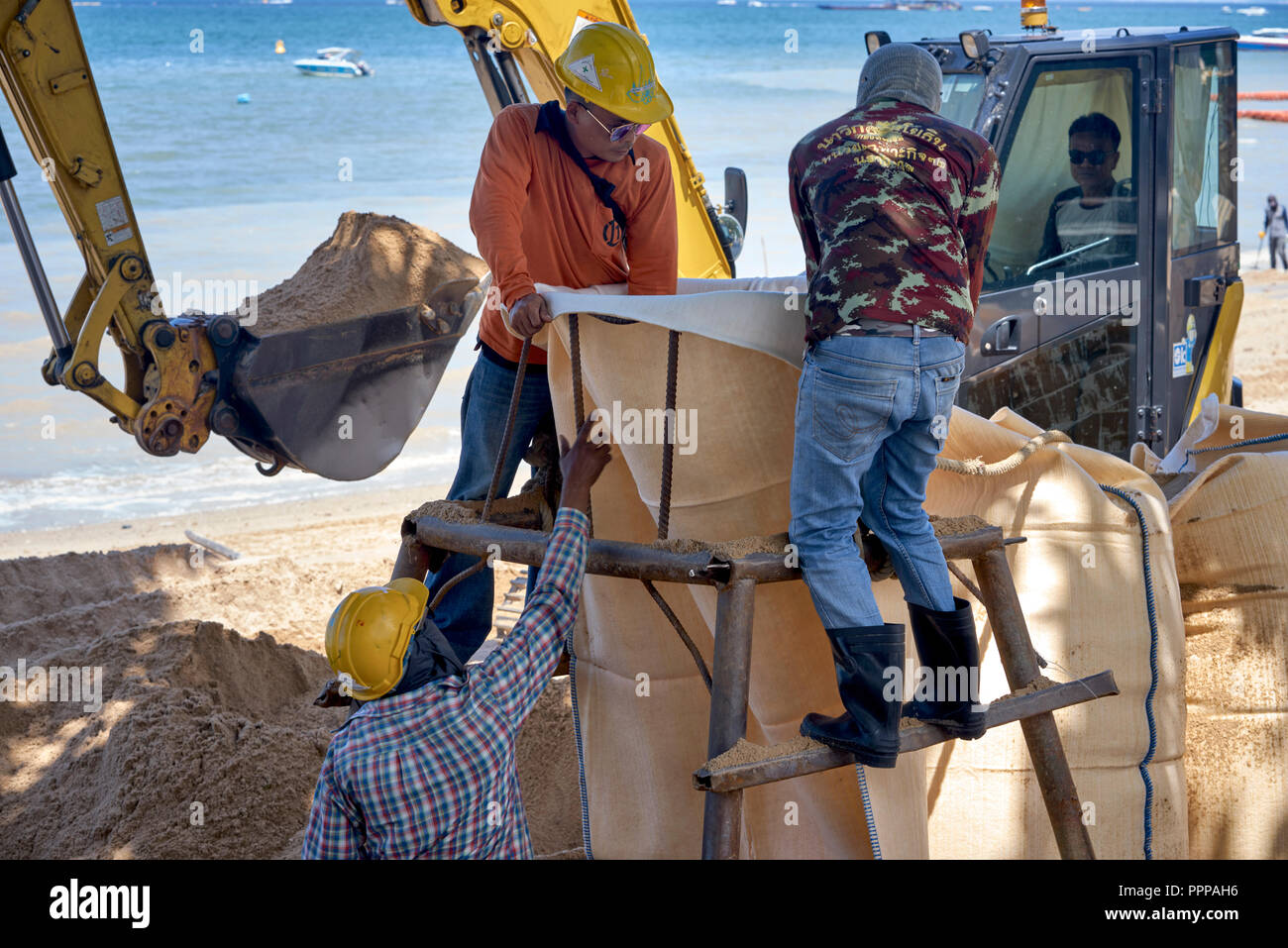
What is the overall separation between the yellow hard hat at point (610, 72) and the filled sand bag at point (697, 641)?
555 mm

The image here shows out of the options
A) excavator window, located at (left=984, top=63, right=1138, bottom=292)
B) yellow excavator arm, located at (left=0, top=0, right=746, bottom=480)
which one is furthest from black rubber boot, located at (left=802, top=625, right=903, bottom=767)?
yellow excavator arm, located at (left=0, top=0, right=746, bottom=480)

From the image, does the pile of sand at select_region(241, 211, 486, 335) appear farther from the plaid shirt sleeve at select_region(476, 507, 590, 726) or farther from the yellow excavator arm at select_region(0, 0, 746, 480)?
the plaid shirt sleeve at select_region(476, 507, 590, 726)

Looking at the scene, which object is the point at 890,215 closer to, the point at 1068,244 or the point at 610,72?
the point at 610,72

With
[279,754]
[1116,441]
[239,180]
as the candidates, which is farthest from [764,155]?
[279,754]

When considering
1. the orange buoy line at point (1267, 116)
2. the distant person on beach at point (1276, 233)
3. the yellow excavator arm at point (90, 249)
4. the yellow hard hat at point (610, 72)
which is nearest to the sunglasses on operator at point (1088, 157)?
the yellow hard hat at point (610, 72)

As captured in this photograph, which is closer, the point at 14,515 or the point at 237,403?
the point at 237,403

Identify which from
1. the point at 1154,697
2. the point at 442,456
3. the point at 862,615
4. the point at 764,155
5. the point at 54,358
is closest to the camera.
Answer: the point at 862,615

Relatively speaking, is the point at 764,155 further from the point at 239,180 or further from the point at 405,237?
the point at 405,237

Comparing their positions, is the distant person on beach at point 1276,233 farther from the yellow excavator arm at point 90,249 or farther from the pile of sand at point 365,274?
the yellow excavator arm at point 90,249

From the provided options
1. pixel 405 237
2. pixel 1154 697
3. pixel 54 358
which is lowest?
pixel 1154 697

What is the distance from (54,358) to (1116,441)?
4473 mm

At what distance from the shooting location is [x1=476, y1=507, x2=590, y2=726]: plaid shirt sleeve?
271cm

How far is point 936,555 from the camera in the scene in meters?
2.94

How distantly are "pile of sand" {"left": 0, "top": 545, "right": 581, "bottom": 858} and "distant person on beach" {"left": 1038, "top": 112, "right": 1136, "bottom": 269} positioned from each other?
2831 millimetres
